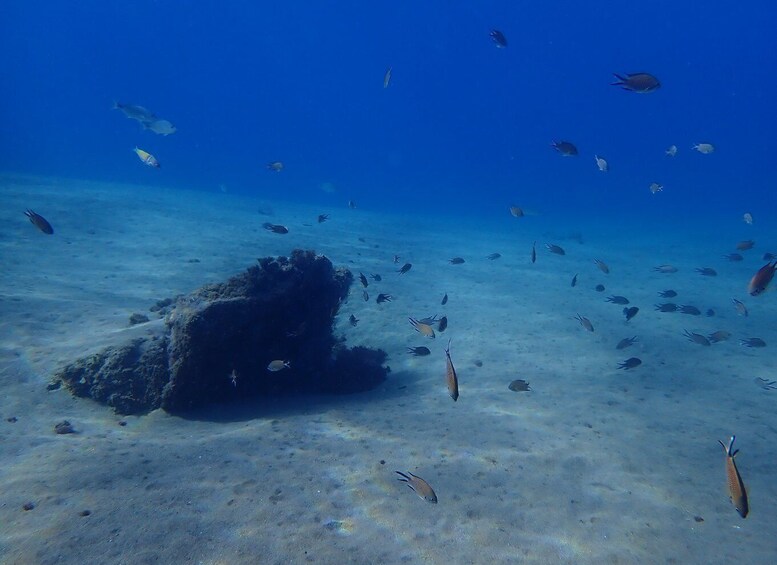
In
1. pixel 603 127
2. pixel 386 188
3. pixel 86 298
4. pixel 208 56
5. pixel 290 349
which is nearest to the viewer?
pixel 290 349

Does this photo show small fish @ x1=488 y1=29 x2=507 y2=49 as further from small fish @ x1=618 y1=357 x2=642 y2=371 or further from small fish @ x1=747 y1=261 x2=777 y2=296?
small fish @ x1=618 y1=357 x2=642 y2=371

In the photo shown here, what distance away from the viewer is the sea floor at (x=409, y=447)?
354 cm

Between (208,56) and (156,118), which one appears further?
(208,56)

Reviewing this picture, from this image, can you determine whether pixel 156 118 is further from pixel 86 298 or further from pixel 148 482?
pixel 148 482

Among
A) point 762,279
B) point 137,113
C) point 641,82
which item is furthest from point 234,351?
point 137,113

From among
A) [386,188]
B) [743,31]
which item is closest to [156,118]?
[386,188]

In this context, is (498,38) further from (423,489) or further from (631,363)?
(423,489)

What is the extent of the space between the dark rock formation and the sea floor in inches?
12.5

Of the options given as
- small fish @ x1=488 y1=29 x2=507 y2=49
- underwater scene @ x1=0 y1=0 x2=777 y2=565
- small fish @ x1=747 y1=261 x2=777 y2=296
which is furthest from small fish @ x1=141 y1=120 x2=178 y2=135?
small fish @ x1=747 y1=261 x2=777 y2=296

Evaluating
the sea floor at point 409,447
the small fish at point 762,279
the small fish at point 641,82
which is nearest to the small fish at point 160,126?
the sea floor at point 409,447

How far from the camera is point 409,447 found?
5363 mm

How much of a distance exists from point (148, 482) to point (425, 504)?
274 centimetres

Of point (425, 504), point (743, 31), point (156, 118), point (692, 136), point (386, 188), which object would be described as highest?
point (743, 31)

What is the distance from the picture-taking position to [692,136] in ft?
335
